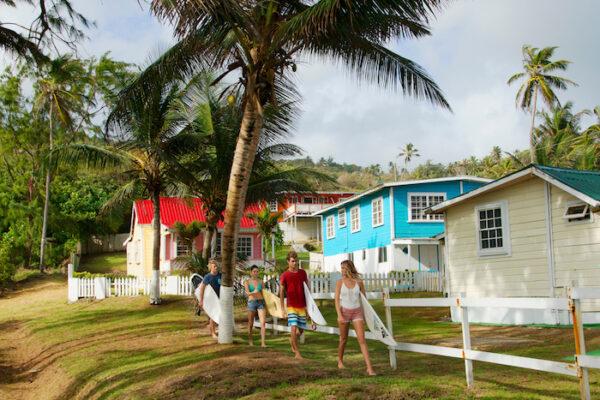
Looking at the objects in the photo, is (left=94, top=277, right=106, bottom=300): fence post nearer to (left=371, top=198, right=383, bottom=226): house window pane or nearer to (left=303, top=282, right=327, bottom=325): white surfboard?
(left=371, top=198, right=383, bottom=226): house window pane

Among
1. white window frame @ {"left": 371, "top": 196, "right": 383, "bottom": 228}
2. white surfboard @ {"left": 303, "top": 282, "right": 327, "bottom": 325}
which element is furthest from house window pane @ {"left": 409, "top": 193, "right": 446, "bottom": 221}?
white surfboard @ {"left": 303, "top": 282, "right": 327, "bottom": 325}

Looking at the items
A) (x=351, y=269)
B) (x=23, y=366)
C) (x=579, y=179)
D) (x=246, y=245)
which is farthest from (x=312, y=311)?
(x=246, y=245)

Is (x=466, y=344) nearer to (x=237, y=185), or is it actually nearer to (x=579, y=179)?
(x=237, y=185)

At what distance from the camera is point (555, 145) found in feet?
157

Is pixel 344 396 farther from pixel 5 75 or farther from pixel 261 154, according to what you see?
pixel 5 75

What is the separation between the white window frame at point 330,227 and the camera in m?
40.7

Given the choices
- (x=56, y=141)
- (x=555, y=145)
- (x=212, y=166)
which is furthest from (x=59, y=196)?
(x=555, y=145)

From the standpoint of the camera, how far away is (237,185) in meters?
11.7

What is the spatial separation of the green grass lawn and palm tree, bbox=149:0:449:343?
1232 inches

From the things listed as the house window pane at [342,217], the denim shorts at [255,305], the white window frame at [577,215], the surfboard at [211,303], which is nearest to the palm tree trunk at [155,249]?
the surfboard at [211,303]

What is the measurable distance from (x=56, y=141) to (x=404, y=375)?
36.1 m

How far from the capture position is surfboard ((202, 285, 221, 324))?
1302cm

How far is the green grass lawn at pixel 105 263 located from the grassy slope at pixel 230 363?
22.5 m

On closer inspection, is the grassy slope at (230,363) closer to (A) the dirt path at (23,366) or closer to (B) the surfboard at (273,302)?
(A) the dirt path at (23,366)
